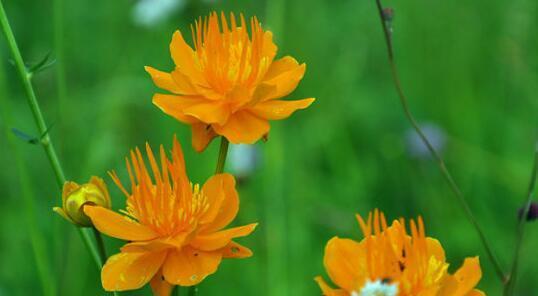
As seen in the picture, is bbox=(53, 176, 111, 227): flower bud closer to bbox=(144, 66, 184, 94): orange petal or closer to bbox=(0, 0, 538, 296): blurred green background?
bbox=(144, 66, 184, 94): orange petal

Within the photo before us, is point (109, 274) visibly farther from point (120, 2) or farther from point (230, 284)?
point (120, 2)

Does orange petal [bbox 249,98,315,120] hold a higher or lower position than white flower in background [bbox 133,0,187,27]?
lower

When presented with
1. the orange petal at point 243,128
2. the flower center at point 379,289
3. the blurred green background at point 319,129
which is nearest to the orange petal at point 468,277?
the flower center at point 379,289

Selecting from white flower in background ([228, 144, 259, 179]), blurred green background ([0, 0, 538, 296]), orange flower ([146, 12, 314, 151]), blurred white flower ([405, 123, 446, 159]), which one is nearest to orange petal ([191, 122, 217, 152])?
orange flower ([146, 12, 314, 151])

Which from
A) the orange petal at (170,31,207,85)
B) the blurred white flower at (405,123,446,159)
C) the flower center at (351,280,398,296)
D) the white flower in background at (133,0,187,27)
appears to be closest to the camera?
the flower center at (351,280,398,296)

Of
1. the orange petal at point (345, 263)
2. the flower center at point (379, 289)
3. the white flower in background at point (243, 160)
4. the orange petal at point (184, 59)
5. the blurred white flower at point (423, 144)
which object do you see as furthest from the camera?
the blurred white flower at point (423, 144)

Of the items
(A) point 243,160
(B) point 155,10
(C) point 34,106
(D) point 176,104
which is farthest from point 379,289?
(B) point 155,10

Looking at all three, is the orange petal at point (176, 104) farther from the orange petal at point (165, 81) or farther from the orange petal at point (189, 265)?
the orange petal at point (189, 265)
